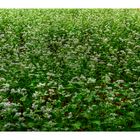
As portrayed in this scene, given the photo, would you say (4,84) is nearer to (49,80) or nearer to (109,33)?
(49,80)

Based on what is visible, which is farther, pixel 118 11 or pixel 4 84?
pixel 118 11

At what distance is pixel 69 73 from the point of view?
302 inches

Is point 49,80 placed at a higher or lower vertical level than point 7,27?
lower

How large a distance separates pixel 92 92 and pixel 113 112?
62 centimetres

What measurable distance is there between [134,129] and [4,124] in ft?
5.08

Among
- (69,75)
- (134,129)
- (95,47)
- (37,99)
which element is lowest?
(134,129)

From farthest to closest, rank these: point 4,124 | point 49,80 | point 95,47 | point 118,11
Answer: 1. point 118,11
2. point 95,47
3. point 49,80
4. point 4,124

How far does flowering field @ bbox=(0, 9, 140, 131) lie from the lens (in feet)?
20.2

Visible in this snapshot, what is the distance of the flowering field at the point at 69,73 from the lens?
615cm

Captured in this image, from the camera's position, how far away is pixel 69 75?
24.9 feet
